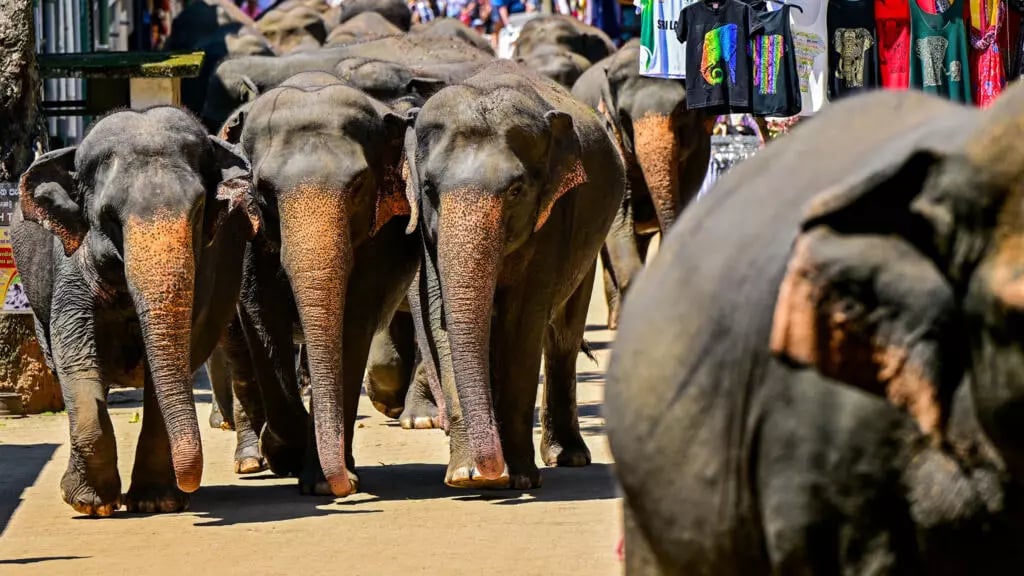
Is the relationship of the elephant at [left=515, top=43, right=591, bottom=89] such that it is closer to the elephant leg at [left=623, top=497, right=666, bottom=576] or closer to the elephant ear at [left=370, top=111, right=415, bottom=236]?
the elephant ear at [left=370, top=111, right=415, bottom=236]

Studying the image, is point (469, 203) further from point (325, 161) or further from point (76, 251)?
point (76, 251)

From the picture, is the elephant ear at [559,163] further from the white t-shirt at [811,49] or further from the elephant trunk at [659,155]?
the elephant trunk at [659,155]

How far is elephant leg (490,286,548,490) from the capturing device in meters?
8.60

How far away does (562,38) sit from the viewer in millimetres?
18453

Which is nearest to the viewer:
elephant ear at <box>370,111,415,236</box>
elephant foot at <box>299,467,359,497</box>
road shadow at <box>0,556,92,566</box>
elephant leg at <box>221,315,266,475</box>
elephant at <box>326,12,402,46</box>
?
road shadow at <box>0,556,92,566</box>

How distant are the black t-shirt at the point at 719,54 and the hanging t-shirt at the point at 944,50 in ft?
3.65

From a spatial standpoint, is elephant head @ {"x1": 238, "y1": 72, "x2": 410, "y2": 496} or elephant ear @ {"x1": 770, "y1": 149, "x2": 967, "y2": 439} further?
elephant head @ {"x1": 238, "y1": 72, "x2": 410, "y2": 496}

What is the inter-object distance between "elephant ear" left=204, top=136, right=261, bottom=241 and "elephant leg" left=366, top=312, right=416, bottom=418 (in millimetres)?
2908

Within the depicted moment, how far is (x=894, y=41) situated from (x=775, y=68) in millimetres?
772

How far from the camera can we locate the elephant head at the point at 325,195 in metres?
8.11

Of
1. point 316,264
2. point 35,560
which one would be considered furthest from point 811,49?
point 35,560

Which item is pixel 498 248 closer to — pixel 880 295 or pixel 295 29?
pixel 880 295

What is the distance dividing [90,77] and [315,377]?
6677mm

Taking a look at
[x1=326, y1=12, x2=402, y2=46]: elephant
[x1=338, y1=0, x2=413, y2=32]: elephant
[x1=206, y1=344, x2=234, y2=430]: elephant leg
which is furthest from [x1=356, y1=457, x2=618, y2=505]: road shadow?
[x1=338, y1=0, x2=413, y2=32]: elephant
